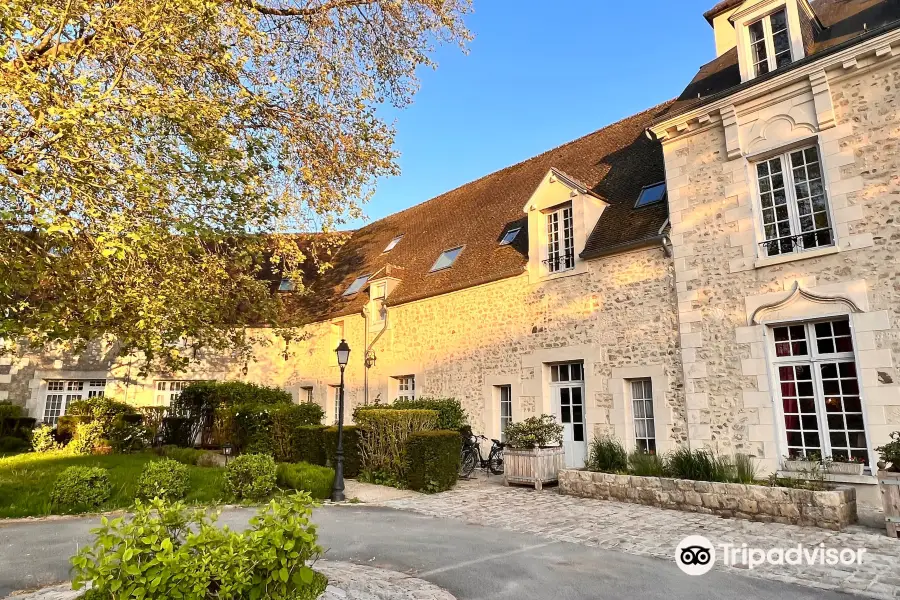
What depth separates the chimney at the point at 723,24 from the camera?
10.3m

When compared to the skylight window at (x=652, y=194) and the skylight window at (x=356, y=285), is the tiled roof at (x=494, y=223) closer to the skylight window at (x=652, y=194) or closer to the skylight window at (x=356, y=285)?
the skylight window at (x=652, y=194)

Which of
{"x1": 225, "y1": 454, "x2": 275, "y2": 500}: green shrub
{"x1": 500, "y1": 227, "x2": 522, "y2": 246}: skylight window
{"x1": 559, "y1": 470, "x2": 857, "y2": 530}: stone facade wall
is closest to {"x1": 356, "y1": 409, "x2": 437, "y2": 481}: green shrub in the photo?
{"x1": 225, "y1": 454, "x2": 275, "y2": 500}: green shrub

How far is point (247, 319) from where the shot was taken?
10.1 m

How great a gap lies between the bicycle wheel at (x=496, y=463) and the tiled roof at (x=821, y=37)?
7183mm

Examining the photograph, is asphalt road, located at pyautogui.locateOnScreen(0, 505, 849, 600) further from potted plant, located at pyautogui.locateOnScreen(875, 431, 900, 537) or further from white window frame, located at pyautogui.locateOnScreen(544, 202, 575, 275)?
white window frame, located at pyautogui.locateOnScreen(544, 202, 575, 275)

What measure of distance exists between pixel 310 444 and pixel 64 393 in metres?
10.4

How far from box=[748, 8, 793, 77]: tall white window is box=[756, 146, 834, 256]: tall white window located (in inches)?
59.7

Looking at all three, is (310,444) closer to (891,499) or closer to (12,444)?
(891,499)

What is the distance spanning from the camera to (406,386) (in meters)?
14.3

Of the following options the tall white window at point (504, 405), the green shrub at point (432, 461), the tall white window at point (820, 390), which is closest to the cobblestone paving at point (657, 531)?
the green shrub at point (432, 461)

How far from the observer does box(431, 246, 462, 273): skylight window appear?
45.5 feet

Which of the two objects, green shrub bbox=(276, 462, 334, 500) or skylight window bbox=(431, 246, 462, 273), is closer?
green shrub bbox=(276, 462, 334, 500)

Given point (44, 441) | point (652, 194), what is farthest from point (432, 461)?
point (44, 441)

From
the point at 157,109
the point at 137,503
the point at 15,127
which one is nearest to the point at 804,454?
the point at 137,503
